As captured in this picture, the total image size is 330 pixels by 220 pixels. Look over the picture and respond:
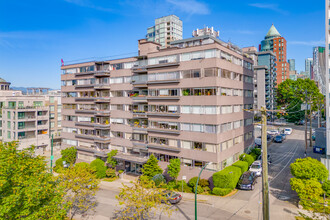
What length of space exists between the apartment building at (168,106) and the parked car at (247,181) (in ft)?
11.0

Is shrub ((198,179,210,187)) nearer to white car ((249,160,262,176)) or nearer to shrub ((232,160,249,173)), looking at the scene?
shrub ((232,160,249,173))

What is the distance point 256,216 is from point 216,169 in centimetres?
923

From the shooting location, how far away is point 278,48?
144000mm

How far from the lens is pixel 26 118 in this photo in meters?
66.6

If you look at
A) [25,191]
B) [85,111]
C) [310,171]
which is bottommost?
[310,171]

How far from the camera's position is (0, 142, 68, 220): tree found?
16.5 meters

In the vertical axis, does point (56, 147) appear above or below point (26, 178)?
below

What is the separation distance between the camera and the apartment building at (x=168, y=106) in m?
35.1

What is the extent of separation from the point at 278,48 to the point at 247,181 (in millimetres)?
133428

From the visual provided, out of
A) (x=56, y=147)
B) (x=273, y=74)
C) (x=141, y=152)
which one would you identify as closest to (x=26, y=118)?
(x=56, y=147)

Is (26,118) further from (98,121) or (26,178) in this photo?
(26,178)

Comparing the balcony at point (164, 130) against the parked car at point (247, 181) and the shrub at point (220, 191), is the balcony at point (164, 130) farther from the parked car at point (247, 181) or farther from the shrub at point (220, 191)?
the parked car at point (247, 181)

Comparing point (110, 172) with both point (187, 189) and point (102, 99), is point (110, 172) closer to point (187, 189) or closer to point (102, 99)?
point (102, 99)

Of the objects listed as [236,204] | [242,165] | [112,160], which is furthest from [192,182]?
[112,160]
